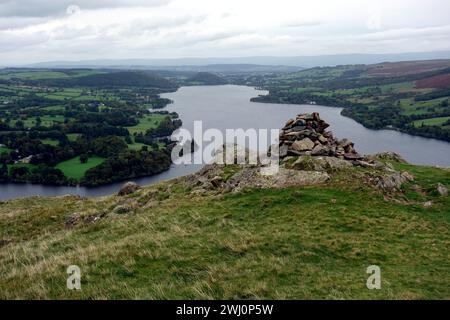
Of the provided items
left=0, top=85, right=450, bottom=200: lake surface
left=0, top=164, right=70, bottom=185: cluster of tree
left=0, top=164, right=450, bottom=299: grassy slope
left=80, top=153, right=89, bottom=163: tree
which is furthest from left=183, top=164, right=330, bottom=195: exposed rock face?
left=80, top=153, right=89, bottom=163: tree

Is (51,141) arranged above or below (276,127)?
below

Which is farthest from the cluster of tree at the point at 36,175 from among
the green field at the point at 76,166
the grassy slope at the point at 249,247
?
the grassy slope at the point at 249,247

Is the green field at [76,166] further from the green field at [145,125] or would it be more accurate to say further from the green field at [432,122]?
the green field at [432,122]

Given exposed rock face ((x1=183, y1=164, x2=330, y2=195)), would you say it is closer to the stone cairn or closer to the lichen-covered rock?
the lichen-covered rock

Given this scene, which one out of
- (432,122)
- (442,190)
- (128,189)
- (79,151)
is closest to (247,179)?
(442,190)

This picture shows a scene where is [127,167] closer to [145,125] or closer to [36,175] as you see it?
[36,175]
